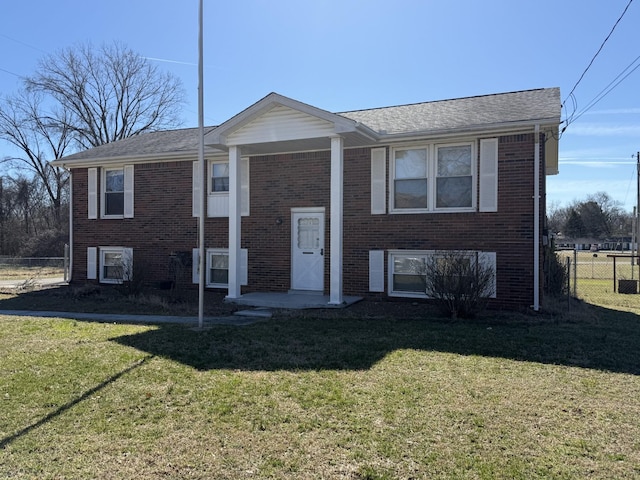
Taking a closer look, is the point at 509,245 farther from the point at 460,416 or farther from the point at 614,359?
the point at 460,416

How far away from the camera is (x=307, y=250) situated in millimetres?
12133

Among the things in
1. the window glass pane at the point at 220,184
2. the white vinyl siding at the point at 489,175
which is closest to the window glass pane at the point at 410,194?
the white vinyl siding at the point at 489,175

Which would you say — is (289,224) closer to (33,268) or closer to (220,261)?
(220,261)

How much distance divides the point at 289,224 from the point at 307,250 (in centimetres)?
80

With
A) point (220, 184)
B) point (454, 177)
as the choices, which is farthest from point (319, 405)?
point (220, 184)

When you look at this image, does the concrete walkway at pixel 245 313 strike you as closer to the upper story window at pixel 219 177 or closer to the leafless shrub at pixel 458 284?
the leafless shrub at pixel 458 284

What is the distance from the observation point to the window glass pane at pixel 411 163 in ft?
36.4

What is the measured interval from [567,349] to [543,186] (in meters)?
4.63

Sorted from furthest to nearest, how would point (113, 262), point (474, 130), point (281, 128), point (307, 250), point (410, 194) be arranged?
point (113, 262), point (307, 250), point (410, 194), point (281, 128), point (474, 130)

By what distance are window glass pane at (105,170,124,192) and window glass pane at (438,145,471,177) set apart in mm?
9351

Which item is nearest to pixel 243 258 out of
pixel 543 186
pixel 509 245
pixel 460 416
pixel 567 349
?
pixel 509 245

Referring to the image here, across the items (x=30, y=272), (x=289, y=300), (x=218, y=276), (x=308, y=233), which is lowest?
(x=30, y=272)

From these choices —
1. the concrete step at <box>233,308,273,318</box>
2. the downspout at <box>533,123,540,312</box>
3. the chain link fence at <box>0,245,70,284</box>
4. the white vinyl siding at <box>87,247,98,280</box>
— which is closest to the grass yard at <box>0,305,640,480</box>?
the concrete step at <box>233,308,273,318</box>

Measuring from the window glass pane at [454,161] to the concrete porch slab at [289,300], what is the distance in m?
3.44
